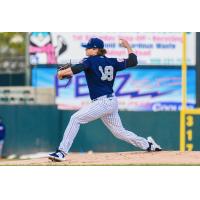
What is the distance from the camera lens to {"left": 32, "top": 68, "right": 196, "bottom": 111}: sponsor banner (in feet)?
87.6

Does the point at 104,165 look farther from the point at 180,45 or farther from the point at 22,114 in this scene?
the point at 180,45

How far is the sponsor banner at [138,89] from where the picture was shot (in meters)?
26.7

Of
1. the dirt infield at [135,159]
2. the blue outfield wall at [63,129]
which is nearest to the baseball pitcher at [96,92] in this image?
the dirt infield at [135,159]

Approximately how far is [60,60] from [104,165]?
1620 cm

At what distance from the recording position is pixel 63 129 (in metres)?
21.0

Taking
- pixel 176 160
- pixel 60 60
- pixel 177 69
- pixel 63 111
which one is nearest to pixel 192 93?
pixel 177 69

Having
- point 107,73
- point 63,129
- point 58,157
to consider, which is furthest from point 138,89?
point 58,157

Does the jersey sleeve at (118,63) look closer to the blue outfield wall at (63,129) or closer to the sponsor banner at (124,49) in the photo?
the blue outfield wall at (63,129)

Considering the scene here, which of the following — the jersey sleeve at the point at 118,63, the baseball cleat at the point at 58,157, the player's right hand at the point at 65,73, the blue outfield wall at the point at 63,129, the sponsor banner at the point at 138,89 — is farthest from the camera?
the sponsor banner at the point at 138,89

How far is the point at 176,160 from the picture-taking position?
11297 millimetres

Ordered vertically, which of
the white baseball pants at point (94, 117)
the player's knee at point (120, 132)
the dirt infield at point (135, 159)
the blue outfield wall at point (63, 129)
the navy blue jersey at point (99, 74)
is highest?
the navy blue jersey at point (99, 74)

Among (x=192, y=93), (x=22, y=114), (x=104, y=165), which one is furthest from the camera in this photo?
(x=192, y=93)

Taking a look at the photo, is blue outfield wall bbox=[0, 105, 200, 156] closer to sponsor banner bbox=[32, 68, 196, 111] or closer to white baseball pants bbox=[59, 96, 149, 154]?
sponsor banner bbox=[32, 68, 196, 111]

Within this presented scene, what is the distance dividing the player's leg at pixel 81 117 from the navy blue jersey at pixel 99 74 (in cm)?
14
